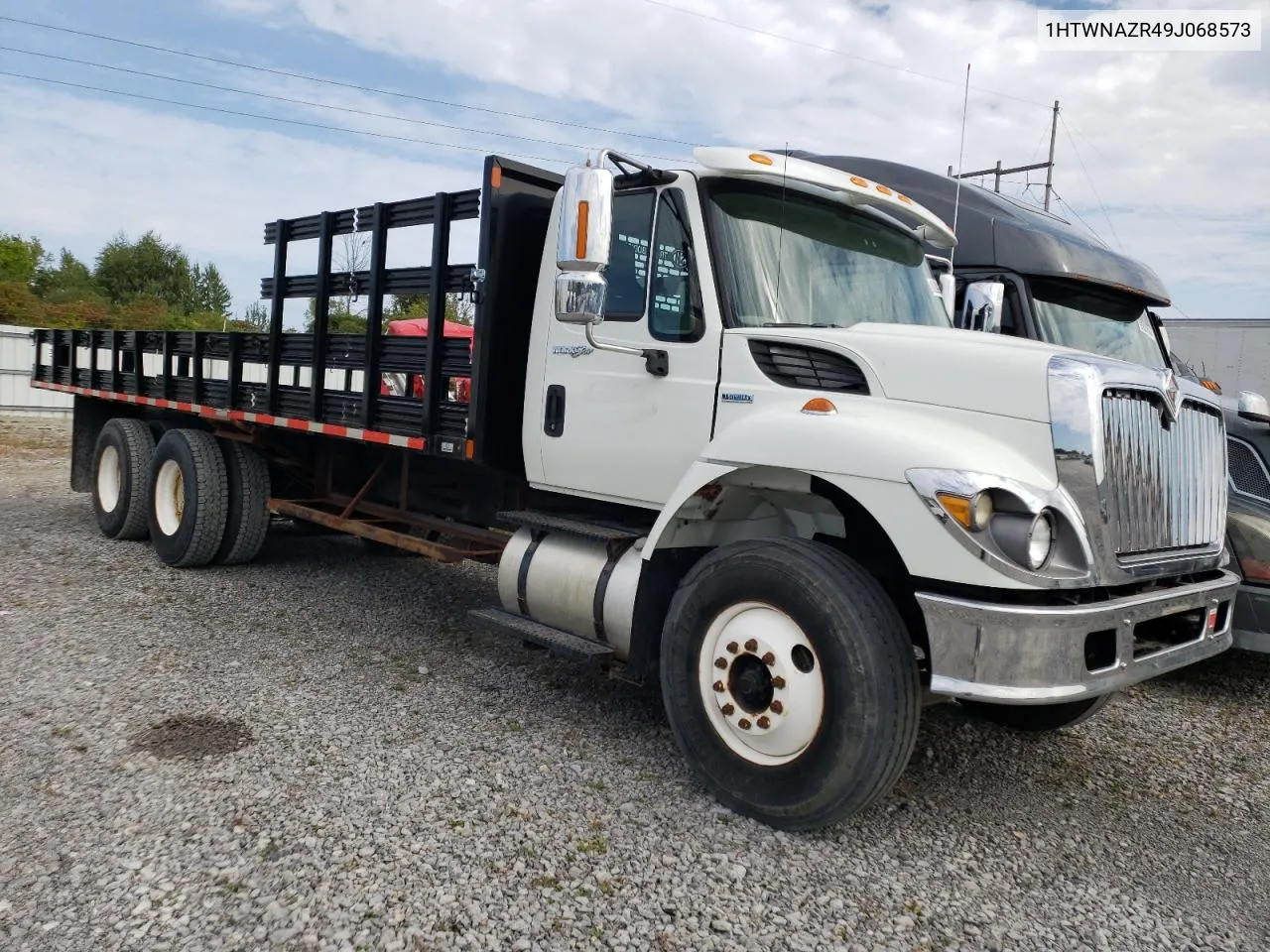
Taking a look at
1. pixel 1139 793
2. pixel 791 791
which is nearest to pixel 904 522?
pixel 791 791

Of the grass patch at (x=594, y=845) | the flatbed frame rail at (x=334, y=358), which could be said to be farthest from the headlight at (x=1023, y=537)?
the flatbed frame rail at (x=334, y=358)

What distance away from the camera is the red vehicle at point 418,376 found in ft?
17.3

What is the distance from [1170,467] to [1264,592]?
2.16m

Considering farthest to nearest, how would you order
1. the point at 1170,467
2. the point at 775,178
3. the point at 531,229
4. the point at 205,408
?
1. the point at 205,408
2. the point at 531,229
3. the point at 775,178
4. the point at 1170,467

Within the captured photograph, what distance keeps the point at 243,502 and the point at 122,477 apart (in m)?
1.69

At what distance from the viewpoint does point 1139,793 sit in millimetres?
4262

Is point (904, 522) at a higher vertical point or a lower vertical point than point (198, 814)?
higher

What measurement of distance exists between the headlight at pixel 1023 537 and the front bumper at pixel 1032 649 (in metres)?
0.16

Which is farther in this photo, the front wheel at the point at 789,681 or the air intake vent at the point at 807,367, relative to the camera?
the air intake vent at the point at 807,367

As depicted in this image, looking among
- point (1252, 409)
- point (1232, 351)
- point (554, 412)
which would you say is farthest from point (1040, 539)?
point (1232, 351)

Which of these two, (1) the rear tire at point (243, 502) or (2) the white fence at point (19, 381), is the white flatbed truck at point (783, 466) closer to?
(1) the rear tire at point (243, 502)

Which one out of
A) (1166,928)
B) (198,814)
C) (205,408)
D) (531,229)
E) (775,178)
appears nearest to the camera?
(1166,928)

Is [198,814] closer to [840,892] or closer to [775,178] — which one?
[840,892]

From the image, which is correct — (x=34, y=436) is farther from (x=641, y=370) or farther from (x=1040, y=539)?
(x=1040, y=539)
